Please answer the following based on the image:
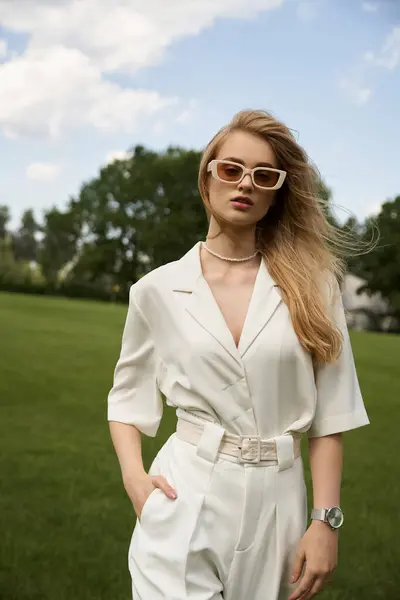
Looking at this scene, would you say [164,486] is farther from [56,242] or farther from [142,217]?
[56,242]

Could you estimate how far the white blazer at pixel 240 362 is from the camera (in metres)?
2.37

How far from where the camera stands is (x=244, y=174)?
8.25 feet

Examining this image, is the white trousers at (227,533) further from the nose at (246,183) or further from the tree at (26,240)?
the tree at (26,240)

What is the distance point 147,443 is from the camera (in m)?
10.7

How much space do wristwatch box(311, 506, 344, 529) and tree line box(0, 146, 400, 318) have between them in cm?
4856

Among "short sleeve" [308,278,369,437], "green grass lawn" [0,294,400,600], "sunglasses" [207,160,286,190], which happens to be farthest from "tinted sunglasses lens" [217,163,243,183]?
"green grass lawn" [0,294,400,600]

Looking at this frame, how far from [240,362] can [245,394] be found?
0.29 ft

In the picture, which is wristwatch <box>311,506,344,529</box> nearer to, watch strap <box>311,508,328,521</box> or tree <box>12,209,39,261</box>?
watch strap <box>311,508,328,521</box>

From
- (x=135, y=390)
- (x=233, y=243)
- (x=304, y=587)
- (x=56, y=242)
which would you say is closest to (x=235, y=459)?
(x=304, y=587)

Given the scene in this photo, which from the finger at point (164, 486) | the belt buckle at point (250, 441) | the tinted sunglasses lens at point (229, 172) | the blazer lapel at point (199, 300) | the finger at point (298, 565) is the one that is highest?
the tinted sunglasses lens at point (229, 172)

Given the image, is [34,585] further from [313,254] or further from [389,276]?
[389,276]

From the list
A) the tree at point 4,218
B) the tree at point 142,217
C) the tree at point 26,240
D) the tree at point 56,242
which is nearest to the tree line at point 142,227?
the tree at point 142,217

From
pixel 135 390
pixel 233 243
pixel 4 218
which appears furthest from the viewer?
pixel 4 218

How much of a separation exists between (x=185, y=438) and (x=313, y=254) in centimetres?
68
